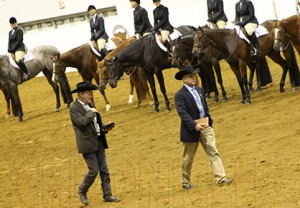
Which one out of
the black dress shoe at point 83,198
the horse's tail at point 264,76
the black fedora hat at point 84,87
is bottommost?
the horse's tail at point 264,76

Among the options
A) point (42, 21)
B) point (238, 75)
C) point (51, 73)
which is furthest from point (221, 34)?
point (42, 21)

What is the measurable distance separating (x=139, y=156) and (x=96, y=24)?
8924 millimetres

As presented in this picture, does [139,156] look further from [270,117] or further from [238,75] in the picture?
[238,75]

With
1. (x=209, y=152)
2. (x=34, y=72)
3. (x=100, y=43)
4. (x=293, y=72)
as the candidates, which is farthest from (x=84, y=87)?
(x=34, y=72)

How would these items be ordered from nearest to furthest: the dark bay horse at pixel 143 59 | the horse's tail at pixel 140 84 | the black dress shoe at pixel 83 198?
the black dress shoe at pixel 83 198 → the dark bay horse at pixel 143 59 → the horse's tail at pixel 140 84

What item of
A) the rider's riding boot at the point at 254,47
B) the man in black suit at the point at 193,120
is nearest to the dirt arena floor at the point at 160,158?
the man in black suit at the point at 193,120

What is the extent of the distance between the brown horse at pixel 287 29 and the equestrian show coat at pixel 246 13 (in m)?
0.64

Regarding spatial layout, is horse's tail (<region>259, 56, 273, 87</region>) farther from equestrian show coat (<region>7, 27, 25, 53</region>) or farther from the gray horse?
equestrian show coat (<region>7, 27, 25, 53</region>)

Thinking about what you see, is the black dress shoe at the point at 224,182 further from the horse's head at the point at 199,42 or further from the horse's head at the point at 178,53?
the horse's head at the point at 178,53

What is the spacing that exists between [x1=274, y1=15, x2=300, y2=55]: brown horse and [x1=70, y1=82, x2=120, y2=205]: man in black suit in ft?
32.9

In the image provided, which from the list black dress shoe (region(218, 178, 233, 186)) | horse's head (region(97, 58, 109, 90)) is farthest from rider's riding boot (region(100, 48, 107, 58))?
black dress shoe (region(218, 178, 233, 186))

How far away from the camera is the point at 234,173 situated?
14.0 m

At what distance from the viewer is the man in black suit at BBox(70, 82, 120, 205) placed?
42.3ft

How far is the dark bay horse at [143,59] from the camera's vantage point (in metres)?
22.4
